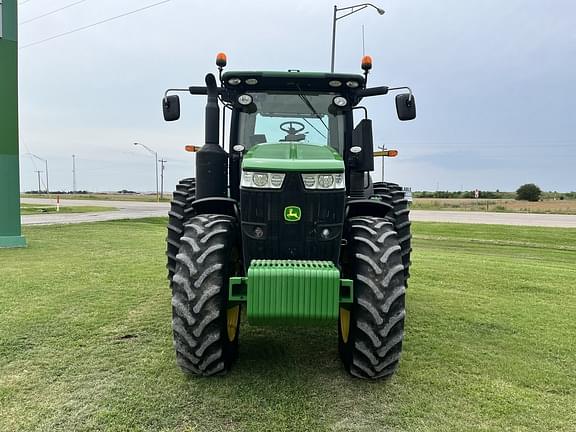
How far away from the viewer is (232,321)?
4.09 metres

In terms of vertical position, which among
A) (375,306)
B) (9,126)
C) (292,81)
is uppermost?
(9,126)

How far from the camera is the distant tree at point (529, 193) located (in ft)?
192

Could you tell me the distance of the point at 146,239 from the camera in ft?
46.9

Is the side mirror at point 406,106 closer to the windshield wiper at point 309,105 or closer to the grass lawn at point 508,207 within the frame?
the windshield wiper at point 309,105

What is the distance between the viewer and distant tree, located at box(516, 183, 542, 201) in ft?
192

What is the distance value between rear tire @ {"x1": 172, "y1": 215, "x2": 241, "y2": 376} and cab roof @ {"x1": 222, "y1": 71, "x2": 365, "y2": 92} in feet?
5.16

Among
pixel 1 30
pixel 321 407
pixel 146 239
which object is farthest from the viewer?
pixel 146 239

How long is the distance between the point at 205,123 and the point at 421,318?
10.8 ft

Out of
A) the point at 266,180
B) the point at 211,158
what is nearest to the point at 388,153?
the point at 211,158

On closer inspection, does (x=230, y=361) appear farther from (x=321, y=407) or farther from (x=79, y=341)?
(x=79, y=341)

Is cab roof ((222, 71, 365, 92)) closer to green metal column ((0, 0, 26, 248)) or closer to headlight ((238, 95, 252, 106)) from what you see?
headlight ((238, 95, 252, 106))

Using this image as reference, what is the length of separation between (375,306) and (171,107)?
2833 millimetres

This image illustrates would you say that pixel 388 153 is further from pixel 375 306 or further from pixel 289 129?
pixel 375 306

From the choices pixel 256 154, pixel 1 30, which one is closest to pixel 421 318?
pixel 256 154
